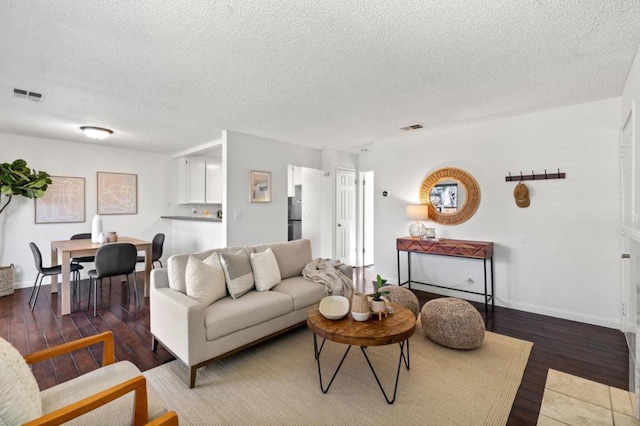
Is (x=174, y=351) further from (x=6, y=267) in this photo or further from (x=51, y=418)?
(x=6, y=267)

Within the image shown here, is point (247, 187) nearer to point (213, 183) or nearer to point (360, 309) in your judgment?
point (213, 183)

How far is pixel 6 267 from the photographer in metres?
4.45

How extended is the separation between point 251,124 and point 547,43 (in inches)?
128

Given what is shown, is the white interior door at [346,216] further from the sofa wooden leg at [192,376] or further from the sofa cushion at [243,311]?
the sofa wooden leg at [192,376]

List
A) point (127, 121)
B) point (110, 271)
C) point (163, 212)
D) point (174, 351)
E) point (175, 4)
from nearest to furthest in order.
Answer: point (175, 4) < point (174, 351) < point (110, 271) < point (127, 121) < point (163, 212)

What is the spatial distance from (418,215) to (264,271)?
249cm

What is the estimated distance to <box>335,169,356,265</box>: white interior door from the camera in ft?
19.9

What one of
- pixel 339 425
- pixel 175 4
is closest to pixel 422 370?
pixel 339 425

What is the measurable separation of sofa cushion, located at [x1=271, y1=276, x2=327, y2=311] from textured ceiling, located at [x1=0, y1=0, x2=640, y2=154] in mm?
1946

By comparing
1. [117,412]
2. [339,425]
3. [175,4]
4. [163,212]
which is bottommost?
[339,425]

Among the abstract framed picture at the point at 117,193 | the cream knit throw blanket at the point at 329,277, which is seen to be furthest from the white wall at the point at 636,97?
the abstract framed picture at the point at 117,193

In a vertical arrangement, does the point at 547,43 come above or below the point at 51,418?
above

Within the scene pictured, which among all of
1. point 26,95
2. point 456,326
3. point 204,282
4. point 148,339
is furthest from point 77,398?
point 26,95

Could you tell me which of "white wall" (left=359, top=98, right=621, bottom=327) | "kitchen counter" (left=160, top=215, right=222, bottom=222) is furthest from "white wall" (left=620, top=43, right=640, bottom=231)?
"kitchen counter" (left=160, top=215, right=222, bottom=222)
